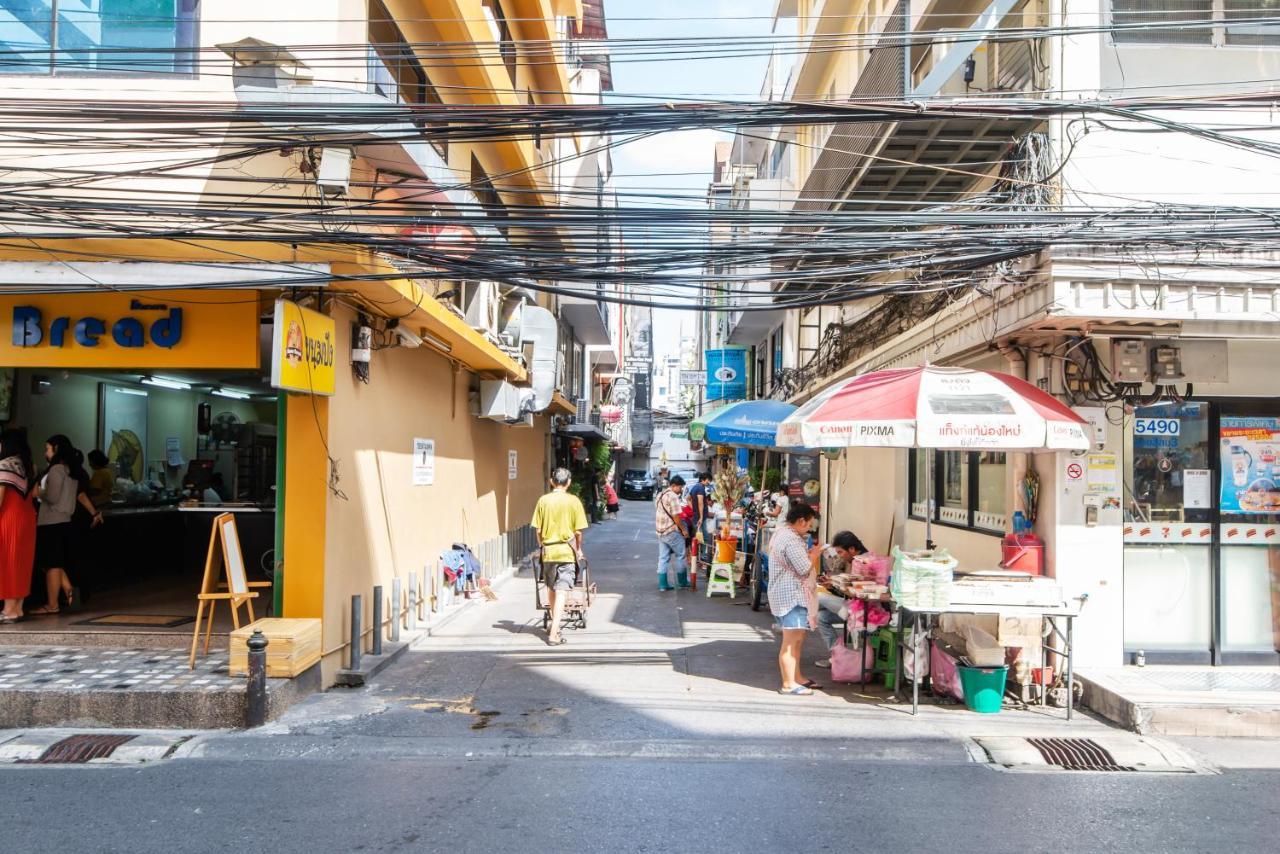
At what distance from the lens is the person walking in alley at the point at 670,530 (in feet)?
46.9

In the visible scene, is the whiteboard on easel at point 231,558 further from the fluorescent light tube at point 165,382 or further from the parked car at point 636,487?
the parked car at point 636,487

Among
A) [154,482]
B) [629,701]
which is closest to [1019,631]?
[629,701]

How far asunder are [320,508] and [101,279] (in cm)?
267

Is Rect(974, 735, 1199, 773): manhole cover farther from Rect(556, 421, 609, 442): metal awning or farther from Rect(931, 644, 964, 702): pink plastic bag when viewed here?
Rect(556, 421, 609, 442): metal awning

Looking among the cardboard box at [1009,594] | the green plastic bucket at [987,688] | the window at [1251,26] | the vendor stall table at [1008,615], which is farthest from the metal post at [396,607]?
the window at [1251,26]

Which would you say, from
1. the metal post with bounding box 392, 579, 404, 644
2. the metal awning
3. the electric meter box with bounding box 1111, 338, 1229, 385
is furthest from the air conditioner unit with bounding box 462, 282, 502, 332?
the metal awning

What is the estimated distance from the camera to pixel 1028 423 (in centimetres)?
727

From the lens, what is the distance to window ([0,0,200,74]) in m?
8.58

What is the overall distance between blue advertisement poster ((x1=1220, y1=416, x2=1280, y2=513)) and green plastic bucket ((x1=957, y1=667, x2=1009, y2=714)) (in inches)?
123

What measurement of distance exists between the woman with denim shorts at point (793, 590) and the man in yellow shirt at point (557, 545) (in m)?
2.80

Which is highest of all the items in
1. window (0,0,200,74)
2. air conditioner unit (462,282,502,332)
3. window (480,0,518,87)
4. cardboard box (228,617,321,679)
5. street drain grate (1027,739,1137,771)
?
window (480,0,518,87)

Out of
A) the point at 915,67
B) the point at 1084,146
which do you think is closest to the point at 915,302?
the point at 915,67

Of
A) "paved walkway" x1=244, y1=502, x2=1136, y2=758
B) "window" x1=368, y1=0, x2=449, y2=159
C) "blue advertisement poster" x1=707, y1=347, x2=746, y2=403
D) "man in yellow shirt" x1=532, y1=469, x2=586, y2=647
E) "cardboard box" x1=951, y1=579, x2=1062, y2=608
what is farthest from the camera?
"blue advertisement poster" x1=707, y1=347, x2=746, y2=403

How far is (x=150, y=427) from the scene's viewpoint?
15.5 m
